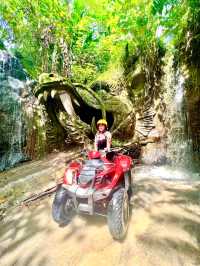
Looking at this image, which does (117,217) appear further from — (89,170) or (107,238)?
(89,170)

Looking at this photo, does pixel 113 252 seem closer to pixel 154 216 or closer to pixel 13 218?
pixel 154 216

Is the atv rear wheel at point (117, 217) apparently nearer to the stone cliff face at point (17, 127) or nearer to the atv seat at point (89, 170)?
the atv seat at point (89, 170)

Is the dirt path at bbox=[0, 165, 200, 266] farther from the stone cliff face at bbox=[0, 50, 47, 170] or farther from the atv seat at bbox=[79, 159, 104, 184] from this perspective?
the stone cliff face at bbox=[0, 50, 47, 170]

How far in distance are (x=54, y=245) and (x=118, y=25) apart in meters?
7.37

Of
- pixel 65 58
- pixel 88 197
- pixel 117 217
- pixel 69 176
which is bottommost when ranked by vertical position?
pixel 117 217

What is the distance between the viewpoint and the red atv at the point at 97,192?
99.4 inches

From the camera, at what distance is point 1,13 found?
909 centimetres

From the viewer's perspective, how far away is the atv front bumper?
8.28 feet

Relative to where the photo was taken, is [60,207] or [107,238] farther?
[60,207]

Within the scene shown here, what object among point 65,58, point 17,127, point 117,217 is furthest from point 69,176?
point 65,58

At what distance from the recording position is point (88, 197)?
253 cm

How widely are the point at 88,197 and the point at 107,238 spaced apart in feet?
2.02

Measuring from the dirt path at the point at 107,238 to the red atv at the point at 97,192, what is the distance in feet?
0.68

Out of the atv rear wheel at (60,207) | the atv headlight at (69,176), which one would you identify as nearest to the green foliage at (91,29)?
the atv headlight at (69,176)
